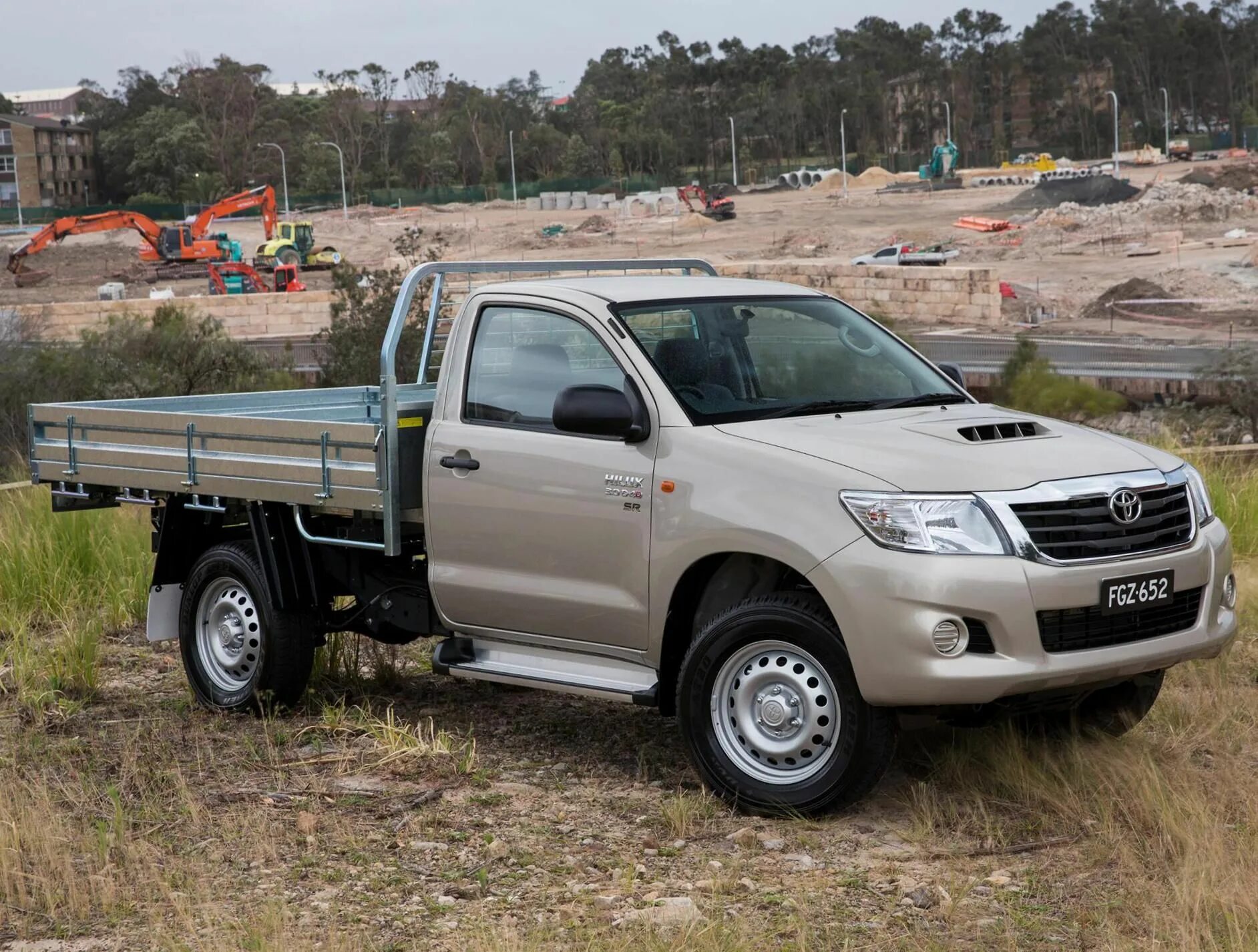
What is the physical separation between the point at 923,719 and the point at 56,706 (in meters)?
4.40

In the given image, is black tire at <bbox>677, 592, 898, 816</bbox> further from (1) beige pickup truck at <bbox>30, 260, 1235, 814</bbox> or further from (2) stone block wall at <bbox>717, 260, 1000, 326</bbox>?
(2) stone block wall at <bbox>717, 260, 1000, 326</bbox>

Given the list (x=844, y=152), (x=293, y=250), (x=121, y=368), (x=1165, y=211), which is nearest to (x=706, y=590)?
(x=121, y=368)

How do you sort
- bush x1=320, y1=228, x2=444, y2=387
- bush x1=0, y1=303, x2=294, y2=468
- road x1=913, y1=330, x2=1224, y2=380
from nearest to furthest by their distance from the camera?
bush x1=0, y1=303, x2=294, y2=468
bush x1=320, y1=228, x2=444, y2=387
road x1=913, y1=330, x2=1224, y2=380

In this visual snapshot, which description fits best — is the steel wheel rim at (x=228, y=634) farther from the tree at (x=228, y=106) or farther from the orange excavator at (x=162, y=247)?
the tree at (x=228, y=106)

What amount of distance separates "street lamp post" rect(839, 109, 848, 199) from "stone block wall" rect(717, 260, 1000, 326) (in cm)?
4695

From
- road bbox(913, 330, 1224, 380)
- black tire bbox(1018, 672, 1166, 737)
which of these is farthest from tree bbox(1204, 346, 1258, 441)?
black tire bbox(1018, 672, 1166, 737)

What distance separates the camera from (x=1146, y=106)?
144 meters

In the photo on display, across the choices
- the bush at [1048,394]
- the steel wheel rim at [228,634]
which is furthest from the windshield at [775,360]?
the bush at [1048,394]

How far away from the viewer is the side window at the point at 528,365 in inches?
253

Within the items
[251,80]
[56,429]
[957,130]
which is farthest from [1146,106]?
[56,429]

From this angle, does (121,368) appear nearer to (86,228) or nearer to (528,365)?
(528,365)

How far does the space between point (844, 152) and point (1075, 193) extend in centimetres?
4305

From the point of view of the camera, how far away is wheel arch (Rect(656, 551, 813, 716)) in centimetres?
588

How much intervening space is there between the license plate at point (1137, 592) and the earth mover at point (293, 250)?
61950 millimetres
